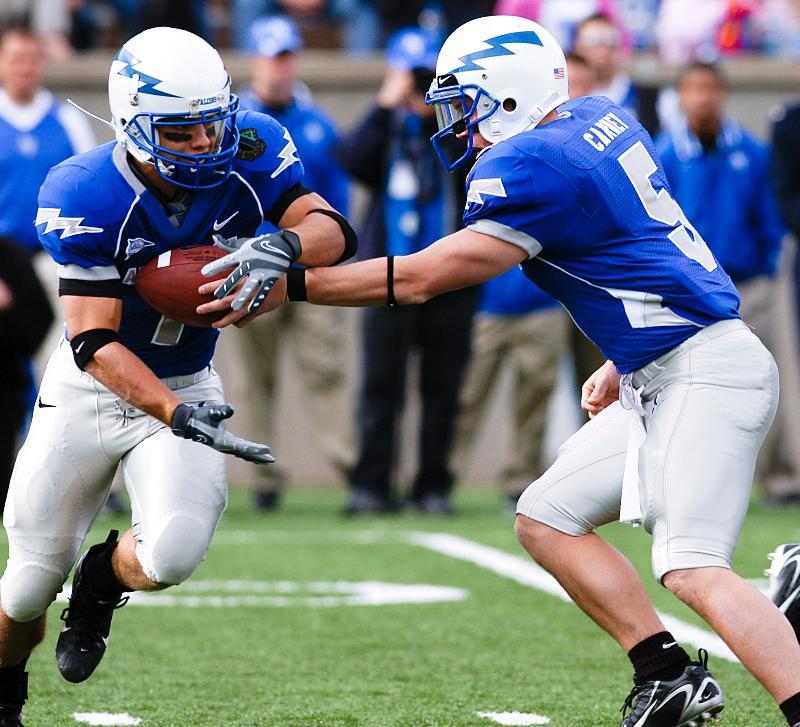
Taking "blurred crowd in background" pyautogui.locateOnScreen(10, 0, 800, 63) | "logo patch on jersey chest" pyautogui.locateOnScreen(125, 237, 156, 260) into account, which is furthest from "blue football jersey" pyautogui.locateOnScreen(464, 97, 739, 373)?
"blurred crowd in background" pyautogui.locateOnScreen(10, 0, 800, 63)

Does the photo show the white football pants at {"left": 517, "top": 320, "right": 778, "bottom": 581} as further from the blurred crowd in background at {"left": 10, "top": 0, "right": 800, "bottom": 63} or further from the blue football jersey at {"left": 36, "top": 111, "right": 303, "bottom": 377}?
the blurred crowd in background at {"left": 10, "top": 0, "right": 800, "bottom": 63}

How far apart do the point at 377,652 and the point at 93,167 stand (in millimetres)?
1619

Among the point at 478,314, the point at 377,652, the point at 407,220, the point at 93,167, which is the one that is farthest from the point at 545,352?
the point at 93,167

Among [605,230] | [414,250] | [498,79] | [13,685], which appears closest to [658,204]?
[605,230]

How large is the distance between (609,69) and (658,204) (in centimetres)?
414

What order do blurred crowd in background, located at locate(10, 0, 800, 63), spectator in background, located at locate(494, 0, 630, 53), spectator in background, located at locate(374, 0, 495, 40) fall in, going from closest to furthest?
spectator in background, located at locate(494, 0, 630, 53) < spectator in background, located at locate(374, 0, 495, 40) < blurred crowd in background, located at locate(10, 0, 800, 63)

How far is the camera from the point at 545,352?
7125 millimetres

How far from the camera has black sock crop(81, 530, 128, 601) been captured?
354cm

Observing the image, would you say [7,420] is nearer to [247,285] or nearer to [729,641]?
[247,285]

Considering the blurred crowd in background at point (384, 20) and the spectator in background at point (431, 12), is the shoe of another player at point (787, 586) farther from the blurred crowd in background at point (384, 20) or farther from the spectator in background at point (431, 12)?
the spectator in background at point (431, 12)

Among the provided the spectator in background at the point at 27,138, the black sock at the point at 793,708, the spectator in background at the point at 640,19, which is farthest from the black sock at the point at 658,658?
the spectator in background at the point at 640,19

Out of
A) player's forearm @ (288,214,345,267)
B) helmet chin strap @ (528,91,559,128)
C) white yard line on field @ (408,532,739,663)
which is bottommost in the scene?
white yard line on field @ (408,532,739,663)

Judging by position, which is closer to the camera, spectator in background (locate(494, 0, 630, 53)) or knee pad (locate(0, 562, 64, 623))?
knee pad (locate(0, 562, 64, 623))

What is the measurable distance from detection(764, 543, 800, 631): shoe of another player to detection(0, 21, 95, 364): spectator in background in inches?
158
